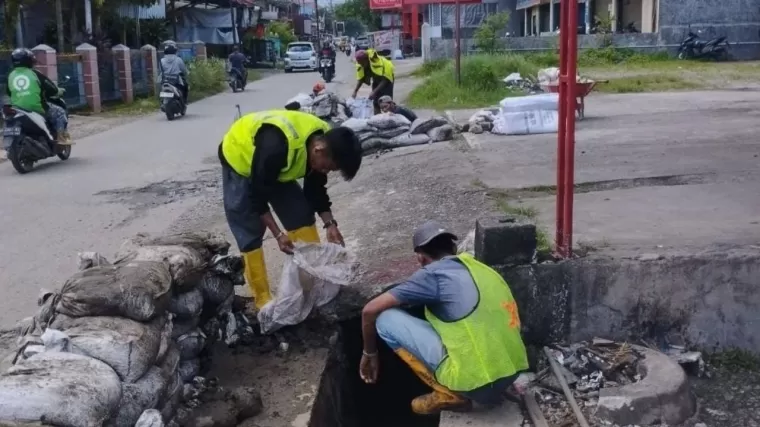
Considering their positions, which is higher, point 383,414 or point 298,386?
point 298,386

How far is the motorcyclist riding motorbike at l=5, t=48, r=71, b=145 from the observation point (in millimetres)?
10688

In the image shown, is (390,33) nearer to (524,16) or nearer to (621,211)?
(524,16)

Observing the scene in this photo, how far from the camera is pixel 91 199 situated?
891 cm

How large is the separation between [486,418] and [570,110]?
1.65 metres

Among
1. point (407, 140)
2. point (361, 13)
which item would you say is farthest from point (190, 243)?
point (361, 13)

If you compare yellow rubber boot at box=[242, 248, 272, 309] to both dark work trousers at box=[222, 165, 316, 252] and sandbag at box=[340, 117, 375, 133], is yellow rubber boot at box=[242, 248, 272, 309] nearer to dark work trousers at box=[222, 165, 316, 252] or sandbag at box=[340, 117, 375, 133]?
dark work trousers at box=[222, 165, 316, 252]

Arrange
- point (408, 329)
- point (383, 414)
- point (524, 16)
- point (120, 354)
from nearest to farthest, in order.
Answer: point (120, 354) < point (408, 329) < point (383, 414) < point (524, 16)

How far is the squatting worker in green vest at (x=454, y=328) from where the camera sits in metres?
3.56

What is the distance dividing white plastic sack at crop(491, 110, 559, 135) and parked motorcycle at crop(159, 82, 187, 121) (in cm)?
861

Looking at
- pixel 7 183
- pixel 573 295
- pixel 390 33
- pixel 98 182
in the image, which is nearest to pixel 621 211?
pixel 573 295

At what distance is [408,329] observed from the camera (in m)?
3.74

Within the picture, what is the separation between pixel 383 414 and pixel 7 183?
663 cm

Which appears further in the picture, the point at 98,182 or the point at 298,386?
the point at 98,182

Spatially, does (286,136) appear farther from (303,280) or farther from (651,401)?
(651,401)
